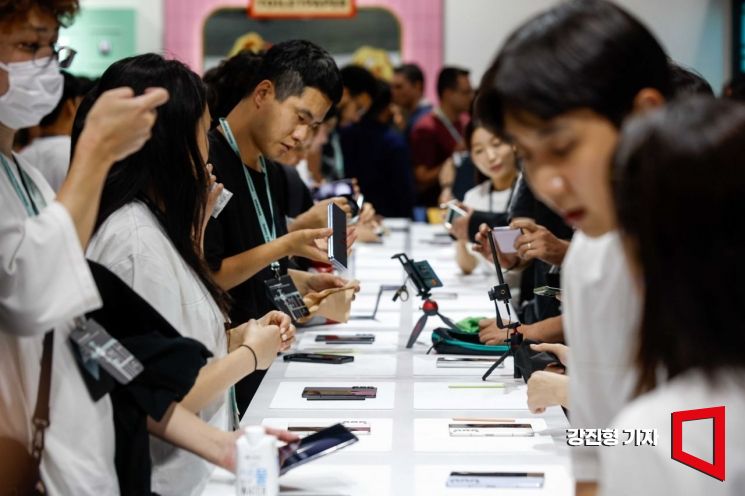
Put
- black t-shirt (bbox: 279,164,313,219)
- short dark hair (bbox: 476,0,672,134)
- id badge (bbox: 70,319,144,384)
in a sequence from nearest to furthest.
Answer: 1. short dark hair (bbox: 476,0,672,134)
2. id badge (bbox: 70,319,144,384)
3. black t-shirt (bbox: 279,164,313,219)

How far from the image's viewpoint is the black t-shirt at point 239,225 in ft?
9.91

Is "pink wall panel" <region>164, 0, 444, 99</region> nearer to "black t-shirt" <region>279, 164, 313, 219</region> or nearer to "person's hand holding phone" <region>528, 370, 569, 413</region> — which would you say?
"black t-shirt" <region>279, 164, 313, 219</region>

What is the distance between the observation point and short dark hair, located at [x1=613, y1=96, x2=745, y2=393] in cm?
112

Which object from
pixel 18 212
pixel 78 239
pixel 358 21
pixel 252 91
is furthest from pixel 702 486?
pixel 358 21

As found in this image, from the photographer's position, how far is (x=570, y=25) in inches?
54.4

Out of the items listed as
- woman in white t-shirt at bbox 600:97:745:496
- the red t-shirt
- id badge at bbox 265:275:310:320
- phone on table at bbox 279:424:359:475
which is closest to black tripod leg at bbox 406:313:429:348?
id badge at bbox 265:275:310:320

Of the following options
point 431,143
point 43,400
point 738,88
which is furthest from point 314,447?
point 431,143

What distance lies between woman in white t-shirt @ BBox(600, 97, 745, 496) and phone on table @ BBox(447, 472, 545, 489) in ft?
2.35

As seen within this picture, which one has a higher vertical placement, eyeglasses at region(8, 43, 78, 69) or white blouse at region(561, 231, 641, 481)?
eyeglasses at region(8, 43, 78, 69)

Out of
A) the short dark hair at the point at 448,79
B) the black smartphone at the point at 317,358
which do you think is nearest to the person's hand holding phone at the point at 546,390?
the black smartphone at the point at 317,358

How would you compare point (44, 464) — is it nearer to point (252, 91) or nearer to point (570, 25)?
point (570, 25)

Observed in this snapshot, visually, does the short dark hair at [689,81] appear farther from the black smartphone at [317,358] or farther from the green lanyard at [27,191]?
the green lanyard at [27,191]

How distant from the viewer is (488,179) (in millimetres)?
4863

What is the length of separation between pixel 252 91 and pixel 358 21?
6315mm
